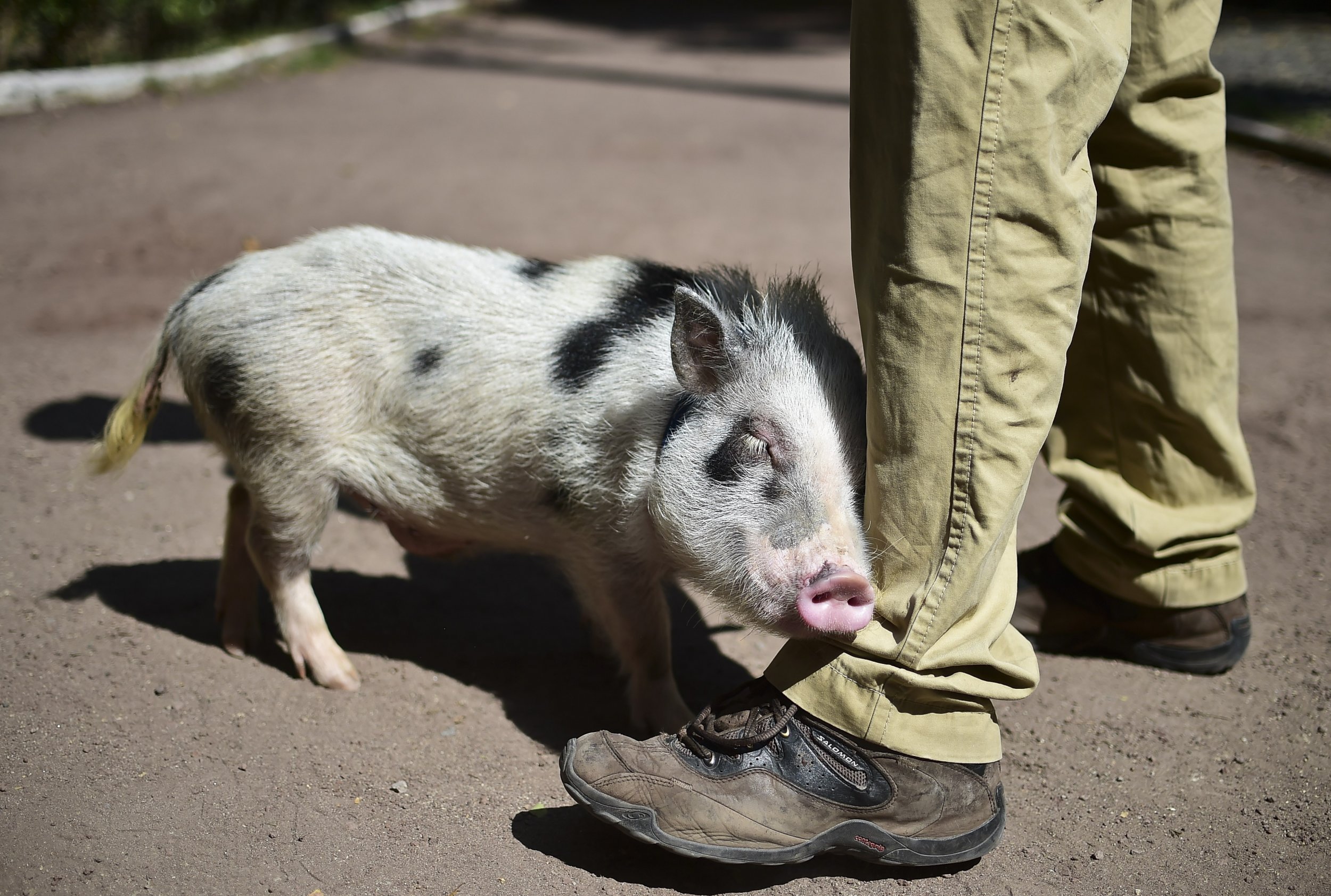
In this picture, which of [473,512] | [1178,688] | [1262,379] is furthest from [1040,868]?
[1262,379]

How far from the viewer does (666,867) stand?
248cm

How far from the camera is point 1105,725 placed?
118 inches

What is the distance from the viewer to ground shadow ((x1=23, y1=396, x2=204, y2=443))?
4469mm

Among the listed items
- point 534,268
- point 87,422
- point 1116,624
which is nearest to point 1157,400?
point 1116,624

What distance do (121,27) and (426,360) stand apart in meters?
9.25

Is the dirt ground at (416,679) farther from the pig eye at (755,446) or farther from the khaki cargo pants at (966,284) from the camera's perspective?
the pig eye at (755,446)

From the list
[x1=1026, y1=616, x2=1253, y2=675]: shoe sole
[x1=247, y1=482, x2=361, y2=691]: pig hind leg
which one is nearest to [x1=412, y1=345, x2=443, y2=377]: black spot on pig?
[x1=247, y1=482, x2=361, y2=691]: pig hind leg

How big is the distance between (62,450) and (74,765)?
2.13m

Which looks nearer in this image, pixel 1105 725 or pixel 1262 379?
pixel 1105 725

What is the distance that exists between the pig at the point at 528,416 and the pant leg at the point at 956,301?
312 mm

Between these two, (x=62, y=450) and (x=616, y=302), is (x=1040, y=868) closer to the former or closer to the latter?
(x=616, y=302)

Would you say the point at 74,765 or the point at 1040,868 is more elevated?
the point at 74,765

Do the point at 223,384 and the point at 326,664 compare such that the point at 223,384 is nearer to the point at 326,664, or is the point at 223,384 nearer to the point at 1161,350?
the point at 326,664

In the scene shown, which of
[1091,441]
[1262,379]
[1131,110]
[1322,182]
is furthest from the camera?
[1322,182]
